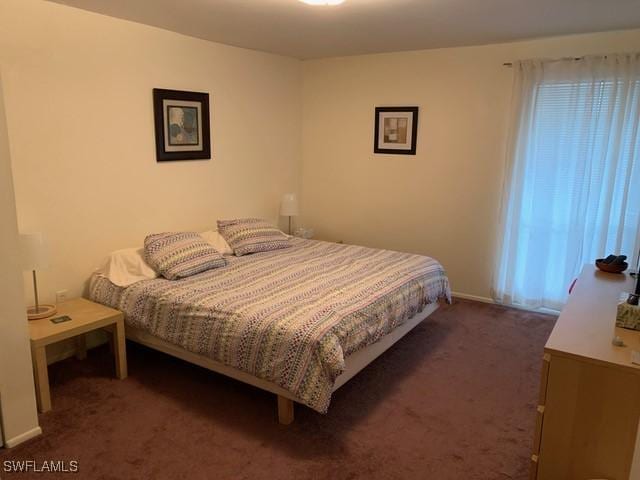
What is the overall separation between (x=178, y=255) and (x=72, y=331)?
88 cm

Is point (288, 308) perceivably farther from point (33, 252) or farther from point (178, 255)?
point (33, 252)

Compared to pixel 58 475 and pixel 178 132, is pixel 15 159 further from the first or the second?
pixel 58 475

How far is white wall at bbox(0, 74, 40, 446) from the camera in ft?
7.18

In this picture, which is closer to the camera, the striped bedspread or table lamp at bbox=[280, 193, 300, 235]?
the striped bedspread

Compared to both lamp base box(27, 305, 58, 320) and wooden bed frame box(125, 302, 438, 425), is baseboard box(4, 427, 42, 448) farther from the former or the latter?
wooden bed frame box(125, 302, 438, 425)

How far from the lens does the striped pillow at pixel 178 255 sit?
11.0 ft

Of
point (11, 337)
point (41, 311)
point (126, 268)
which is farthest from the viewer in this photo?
point (126, 268)

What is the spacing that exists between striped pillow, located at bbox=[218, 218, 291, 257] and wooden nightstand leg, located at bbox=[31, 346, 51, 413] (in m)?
1.71

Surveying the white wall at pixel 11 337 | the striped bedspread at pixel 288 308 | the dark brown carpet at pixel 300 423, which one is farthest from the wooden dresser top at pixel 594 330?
the white wall at pixel 11 337

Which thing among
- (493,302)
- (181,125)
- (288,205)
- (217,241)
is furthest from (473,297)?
(181,125)

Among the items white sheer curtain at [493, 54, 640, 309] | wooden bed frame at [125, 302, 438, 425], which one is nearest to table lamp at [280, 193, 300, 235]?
wooden bed frame at [125, 302, 438, 425]

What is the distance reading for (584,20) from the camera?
3.29 meters

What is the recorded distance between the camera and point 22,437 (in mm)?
2387

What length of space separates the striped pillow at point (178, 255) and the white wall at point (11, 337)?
3.63ft
